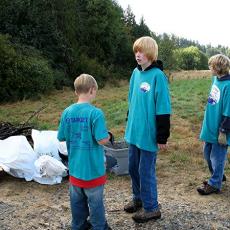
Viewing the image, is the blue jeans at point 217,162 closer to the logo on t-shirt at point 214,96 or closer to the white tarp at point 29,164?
the logo on t-shirt at point 214,96

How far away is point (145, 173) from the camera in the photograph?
435 centimetres

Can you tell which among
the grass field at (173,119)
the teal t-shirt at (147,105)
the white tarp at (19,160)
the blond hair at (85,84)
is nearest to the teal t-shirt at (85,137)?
the blond hair at (85,84)

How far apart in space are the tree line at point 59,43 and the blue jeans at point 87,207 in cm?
1284

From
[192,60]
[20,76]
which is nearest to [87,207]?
[20,76]

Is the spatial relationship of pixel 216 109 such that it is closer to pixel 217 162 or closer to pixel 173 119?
pixel 217 162

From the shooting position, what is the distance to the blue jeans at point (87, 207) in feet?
12.7

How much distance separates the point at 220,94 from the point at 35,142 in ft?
9.41

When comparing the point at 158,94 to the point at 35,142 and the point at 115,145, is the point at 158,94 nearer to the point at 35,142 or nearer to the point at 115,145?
the point at 115,145

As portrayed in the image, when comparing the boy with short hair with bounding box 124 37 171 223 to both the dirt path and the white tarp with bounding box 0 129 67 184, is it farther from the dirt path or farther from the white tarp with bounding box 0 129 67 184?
the white tarp with bounding box 0 129 67 184

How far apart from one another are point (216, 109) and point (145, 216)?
1.62m

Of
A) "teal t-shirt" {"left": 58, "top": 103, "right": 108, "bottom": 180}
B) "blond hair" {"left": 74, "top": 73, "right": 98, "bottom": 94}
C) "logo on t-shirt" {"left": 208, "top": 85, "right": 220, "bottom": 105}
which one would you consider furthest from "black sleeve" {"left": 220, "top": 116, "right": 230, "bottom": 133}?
"blond hair" {"left": 74, "top": 73, "right": 98, "bottom": 94}

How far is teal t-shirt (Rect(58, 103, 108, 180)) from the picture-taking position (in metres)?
3.71

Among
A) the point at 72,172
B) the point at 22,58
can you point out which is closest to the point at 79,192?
the point at 72,172

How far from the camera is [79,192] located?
392 cm
